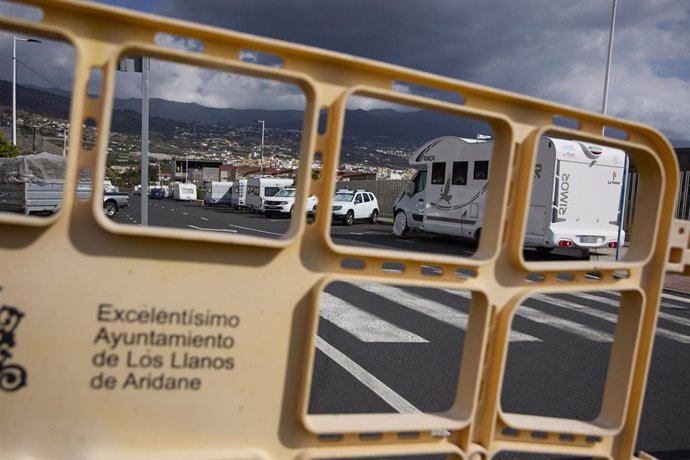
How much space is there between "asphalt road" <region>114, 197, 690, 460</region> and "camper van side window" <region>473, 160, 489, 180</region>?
829 cm

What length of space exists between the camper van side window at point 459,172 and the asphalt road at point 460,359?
9.00 m

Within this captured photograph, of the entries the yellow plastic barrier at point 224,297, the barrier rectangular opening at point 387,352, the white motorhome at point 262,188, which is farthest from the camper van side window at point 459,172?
the white motorhome at point 262,188

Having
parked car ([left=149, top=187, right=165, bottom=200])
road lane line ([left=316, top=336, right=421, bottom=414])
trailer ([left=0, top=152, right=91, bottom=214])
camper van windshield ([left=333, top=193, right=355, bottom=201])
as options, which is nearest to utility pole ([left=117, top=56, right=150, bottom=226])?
road lane line ([left=316, top=336, right=421, bottom=414])

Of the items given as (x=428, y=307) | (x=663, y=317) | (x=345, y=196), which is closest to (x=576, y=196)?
(x=663, y=317)

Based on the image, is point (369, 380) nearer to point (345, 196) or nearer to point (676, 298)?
point (676, 298)

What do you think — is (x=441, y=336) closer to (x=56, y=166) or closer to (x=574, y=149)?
(x=574, y=149)

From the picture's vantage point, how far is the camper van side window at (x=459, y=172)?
18.3 metres

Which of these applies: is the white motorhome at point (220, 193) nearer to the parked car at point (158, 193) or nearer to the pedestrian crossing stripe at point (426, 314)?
the parked car at point (158, 193)

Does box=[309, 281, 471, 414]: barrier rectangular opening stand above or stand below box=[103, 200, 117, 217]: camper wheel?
above

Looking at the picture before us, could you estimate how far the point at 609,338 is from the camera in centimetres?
718

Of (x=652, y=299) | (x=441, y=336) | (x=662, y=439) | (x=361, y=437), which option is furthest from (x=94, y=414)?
(x=441, y=336)

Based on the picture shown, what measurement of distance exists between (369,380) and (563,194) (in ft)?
39.1

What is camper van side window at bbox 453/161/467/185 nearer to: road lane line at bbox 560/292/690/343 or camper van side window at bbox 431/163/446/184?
camper van side window at bbox 431/163/446/184

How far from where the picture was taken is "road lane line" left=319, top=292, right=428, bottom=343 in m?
6.61
